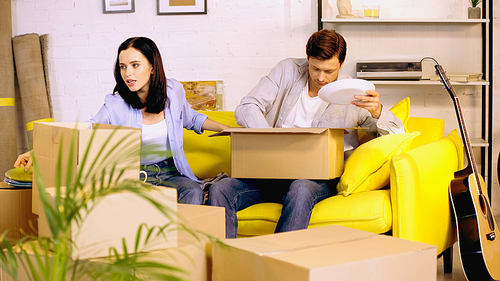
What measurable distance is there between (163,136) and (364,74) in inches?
57.6

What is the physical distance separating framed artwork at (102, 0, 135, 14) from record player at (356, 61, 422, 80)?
1605mm

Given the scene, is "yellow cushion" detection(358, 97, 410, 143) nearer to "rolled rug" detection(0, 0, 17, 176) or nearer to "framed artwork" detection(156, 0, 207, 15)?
"framed artwork" detection(156, 0, 207, 15)

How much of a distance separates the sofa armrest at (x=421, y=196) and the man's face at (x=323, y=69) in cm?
51

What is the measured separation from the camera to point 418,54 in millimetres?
3084

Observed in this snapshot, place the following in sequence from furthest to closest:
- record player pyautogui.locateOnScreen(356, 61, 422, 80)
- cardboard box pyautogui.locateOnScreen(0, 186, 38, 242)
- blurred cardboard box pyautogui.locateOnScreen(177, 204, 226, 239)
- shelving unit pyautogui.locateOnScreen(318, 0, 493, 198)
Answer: shelving unit pyautogui.locateOnScreen(318, 0, 493, 198) < record player pyautogui.locateOnScreen(356, 61, 422, 80) < cardboard box pyautogui.locateOnScreen(0, 186, 38, 242) < blurred cardboard box pyautogui.locateOnScreen(177, 204, 226, 239)

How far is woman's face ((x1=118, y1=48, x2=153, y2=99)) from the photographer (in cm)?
203

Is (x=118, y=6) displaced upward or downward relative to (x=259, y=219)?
upward

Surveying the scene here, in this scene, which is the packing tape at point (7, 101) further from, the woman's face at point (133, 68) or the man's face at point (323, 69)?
the man's face at point (323, 69)

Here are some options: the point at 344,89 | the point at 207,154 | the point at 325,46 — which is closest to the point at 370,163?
the point at 344,89

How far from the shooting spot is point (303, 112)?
2.17 meters

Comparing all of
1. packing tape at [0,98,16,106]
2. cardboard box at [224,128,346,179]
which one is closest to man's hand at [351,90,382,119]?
cardboard box at [224,128,346,179]

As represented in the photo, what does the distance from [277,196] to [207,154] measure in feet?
1.72

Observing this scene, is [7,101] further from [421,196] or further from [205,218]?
[421,196]

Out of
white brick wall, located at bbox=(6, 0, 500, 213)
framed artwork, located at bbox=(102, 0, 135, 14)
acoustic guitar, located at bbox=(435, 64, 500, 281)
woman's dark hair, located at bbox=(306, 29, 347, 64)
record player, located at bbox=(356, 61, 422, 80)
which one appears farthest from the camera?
framed artwork, located at bbox=(102, 0, 135, 14)
